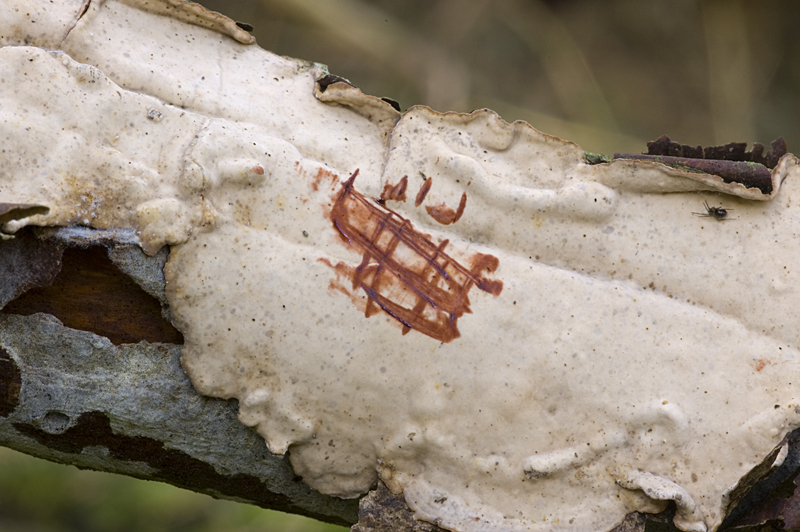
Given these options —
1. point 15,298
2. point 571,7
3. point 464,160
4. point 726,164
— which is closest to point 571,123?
point 571,7

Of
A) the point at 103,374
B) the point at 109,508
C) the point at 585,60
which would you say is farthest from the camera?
the point at 585,60

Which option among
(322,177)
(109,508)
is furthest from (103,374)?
(109,508)

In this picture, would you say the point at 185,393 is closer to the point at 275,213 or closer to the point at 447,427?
the point at 275,213

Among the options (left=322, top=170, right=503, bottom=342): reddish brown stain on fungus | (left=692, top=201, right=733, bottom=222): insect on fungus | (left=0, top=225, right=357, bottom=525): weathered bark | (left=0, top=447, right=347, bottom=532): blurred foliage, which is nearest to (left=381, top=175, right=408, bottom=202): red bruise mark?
(left=322, top=170, right=503, bottom=342): reddish brown stain on fungus

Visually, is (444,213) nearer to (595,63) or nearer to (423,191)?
(423,191)

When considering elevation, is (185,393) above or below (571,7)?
below

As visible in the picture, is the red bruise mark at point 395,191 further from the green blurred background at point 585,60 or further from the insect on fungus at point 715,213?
the green blurred background at point 585,60
